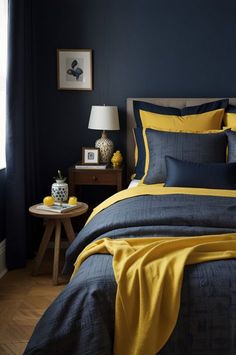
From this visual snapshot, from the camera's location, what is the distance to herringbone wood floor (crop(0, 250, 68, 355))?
2.65 metres

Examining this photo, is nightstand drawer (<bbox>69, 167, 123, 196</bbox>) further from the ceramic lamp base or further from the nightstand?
the ceramic lamp base

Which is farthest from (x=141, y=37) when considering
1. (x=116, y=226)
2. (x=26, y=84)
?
(x=116, y=226)

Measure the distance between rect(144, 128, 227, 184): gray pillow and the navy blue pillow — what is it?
0.24 m

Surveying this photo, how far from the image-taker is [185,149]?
11.3 ft

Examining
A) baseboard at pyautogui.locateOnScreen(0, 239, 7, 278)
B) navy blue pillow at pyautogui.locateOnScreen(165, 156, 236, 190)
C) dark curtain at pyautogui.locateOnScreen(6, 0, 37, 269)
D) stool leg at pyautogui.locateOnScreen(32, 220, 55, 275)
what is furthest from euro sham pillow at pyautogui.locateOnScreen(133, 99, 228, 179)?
baseboard at pyautogui.locateOnScreen(0, 239, 7, 278)

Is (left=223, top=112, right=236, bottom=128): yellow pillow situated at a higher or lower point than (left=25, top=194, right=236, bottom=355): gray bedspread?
higher

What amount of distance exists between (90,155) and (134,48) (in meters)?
1.08

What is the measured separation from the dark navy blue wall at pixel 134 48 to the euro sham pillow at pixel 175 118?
257 mm

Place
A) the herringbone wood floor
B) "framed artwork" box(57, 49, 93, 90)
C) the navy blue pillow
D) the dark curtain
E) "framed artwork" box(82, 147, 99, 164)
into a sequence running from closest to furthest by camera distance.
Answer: the herringbone wood floor → the navy blue pillow → the dark curtain → "framed artwork" box(82, 147, 99, 164) → "framed artwork" box(57, 49, 93, 90)

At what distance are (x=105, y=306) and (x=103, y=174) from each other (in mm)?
2286

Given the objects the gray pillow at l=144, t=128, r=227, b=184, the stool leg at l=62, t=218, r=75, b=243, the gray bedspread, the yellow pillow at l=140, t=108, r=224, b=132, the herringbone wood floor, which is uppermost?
the yellow pillow at l=140, t=108, r=224, b=132

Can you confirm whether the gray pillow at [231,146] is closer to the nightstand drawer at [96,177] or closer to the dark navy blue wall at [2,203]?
the nightstand drawer at [96,177]

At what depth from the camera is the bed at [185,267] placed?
1721 millimetres

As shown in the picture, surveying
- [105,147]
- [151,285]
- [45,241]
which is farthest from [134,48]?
[151,285]
